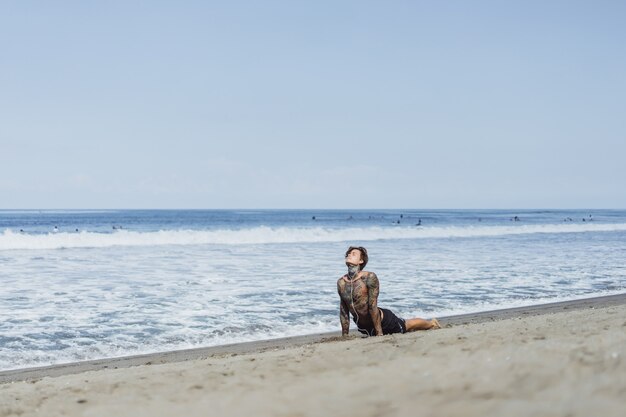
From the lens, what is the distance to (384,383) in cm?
456

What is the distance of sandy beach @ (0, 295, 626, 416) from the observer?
3.82 metres

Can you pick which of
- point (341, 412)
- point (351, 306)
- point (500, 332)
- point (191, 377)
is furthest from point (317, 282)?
point (341, 412)

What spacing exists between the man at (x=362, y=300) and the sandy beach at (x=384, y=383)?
4.48 ft

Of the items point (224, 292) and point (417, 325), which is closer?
point (417, 325)

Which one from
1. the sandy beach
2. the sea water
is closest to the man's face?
the sandy beach

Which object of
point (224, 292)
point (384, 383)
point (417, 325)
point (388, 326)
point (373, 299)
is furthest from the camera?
point (224, 292)

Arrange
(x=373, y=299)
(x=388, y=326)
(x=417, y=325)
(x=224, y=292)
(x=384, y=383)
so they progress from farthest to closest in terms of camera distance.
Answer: (x=224, y=292)
(x=417, y=325)
(x=388, y=326)
(x=373, y=299)
(x=384, y=383)

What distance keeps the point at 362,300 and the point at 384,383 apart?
3.85 metres

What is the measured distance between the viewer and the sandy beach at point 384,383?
150 inches

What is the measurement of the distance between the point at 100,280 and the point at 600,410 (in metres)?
16.5

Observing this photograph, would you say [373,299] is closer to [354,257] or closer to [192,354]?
[354,257]

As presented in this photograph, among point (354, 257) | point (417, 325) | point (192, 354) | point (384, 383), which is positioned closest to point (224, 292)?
point (192, 354)

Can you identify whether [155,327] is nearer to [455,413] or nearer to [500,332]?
[500,332]

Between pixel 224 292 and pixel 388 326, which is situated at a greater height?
pixel 388 326
